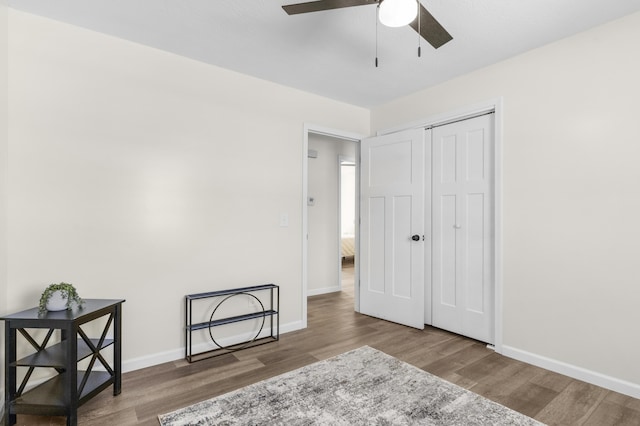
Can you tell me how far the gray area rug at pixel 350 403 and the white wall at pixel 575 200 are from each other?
94 centimetres

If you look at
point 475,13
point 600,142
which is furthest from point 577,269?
point 475,13

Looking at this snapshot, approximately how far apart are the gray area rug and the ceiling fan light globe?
214 centimetres

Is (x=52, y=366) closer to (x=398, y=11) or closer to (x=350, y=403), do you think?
(x=350, y=403)

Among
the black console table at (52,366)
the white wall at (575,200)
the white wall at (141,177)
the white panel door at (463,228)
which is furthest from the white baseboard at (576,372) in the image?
the black console table at (52,366)

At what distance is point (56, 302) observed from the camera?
1956 mm

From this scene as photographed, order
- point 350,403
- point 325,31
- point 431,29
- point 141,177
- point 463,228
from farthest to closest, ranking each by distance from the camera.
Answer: point 463,228 → point 141,177 → point 325,31 → point 350,403 → point 431,29

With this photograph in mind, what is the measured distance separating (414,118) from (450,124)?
17.3 inches

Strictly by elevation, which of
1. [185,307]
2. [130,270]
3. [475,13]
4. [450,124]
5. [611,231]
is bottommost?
[185,307]

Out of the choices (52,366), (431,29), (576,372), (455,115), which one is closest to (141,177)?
(52,366)

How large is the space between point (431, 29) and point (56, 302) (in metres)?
2.70

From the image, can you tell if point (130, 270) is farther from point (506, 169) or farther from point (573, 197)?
point (573, 197)

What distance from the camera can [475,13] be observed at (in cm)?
217

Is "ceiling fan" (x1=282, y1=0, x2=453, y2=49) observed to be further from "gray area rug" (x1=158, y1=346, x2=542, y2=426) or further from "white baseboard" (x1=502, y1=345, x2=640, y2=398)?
"white baseboard" (x1=502, y1=345, x2=640, y2=398)

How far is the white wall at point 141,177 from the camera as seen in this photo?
7.20ft
